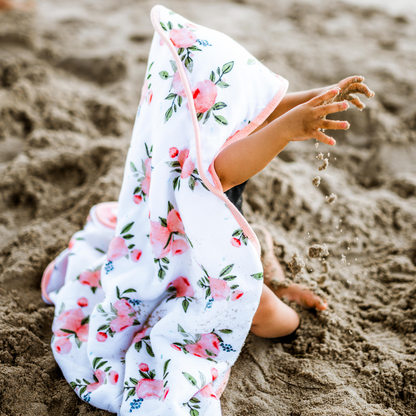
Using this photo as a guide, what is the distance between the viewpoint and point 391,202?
143cm

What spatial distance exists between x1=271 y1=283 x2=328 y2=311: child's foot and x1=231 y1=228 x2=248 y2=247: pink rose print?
36cm

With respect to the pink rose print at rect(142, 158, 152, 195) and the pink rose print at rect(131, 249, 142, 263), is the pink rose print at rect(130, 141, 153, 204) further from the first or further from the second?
the pink rose print at rect(131, 249, 142, 263)

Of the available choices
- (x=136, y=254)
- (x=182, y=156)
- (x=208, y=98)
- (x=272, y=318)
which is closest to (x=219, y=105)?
(x=208, y=98)

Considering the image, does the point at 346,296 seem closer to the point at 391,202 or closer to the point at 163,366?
the point at 391,202

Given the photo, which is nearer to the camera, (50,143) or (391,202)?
(391,202)

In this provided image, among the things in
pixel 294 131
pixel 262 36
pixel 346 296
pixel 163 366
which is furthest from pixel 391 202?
pixel 262 36

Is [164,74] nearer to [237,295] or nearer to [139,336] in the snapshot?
[237,295]

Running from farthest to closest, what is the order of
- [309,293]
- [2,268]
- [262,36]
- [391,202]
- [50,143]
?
[262,36] → [50,143] → [391,202] → [2,268] → [309,293]

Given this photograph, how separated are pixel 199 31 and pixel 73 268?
0.74 m

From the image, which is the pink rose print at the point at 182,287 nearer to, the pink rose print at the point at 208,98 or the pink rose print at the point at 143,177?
the pink rose print at the point at 143,177

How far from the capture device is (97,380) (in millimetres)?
930

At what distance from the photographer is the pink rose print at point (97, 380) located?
0.90 metres

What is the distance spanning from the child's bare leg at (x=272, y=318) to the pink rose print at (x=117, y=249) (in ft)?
1.22

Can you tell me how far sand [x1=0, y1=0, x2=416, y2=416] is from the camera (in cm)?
92
